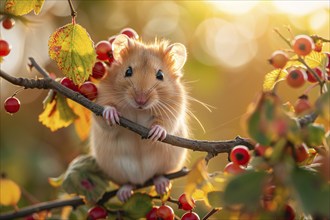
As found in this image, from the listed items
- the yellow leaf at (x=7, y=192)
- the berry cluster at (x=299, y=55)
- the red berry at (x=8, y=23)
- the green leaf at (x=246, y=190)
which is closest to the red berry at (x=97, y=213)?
the yellow leaf at (x=7, y=192)

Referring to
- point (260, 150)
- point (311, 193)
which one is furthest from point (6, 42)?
point (311, 193)

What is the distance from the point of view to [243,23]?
44.8 feet

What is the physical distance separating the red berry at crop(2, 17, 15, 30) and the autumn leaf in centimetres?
50

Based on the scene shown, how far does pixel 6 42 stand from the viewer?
280 centimetres

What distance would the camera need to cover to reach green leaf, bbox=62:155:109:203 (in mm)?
3348

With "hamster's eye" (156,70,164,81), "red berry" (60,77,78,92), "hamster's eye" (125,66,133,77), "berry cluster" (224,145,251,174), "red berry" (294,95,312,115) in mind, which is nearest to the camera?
"red berry" (294,95,312,115)

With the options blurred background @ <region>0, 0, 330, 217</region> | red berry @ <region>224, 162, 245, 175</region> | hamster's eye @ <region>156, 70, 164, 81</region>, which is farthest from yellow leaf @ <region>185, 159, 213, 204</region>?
blurred background @ <region>0, 0, 330, 217</region>

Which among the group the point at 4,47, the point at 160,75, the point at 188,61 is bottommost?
the point at 4,47

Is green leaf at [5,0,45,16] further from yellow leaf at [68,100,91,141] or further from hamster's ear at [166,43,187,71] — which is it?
hamster's ear at [166,43,187,71]

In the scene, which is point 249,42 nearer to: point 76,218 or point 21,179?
point 21,179

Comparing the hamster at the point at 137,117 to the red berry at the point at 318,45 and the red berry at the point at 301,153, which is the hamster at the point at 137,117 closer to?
the red berry at the point at 318,45

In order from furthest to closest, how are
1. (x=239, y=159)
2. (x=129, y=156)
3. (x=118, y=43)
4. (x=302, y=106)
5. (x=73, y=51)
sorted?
(x=129, y=156), (x=118, y=43), (x=73, y=51), (x=239, y=159), (x=302, y=106)

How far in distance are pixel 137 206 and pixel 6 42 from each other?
3.53 ft

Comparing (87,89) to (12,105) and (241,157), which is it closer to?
(12,105)
